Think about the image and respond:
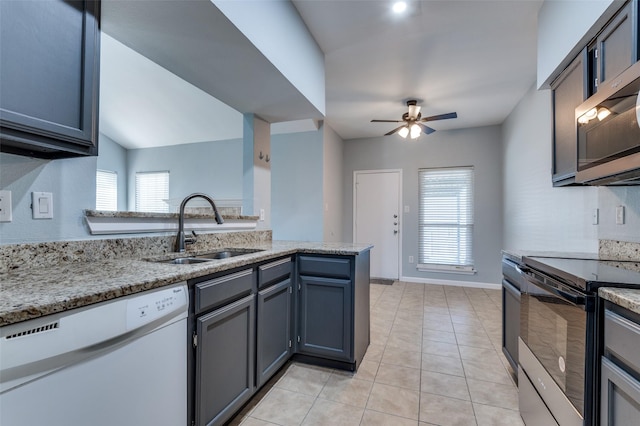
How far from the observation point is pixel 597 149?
1.46m

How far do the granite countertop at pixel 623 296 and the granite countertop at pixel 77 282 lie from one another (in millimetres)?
1461

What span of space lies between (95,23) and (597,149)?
2334 millimetres

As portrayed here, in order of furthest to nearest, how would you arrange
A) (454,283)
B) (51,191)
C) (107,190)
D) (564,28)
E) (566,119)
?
(107,190), (454,283), (566,119), (564,28), (51,191)

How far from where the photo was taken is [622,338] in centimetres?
91

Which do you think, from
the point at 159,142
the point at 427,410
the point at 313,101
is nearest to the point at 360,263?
the point at 427,410

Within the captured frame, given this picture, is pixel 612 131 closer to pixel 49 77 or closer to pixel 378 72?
pixel 378 72

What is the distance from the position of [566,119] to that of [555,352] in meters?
1.43

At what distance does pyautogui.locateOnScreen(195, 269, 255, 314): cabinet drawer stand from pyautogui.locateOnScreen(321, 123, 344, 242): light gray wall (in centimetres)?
294

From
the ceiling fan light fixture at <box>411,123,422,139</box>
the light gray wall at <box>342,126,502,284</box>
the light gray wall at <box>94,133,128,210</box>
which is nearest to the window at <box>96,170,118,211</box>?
the light gray wall at <box>94,133,128,210</box>

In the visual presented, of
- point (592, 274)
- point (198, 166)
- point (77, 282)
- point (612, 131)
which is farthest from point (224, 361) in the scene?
point (198, 166)

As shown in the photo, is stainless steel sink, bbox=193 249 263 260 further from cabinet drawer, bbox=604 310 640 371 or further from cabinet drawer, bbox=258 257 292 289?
cabinet drawer, bbox=604 310 640 371

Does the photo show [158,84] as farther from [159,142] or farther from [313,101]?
[313,101]

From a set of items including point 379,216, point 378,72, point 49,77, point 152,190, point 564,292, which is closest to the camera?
point 49,77

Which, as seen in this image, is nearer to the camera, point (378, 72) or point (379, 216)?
point (378, 72)
